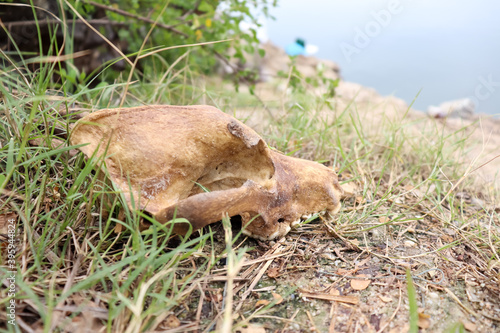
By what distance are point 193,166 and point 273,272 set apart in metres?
0.50

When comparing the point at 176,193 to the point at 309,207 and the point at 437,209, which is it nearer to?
the point at 309,207

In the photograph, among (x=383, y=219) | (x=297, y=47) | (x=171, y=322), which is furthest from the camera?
(x=297, y=47)

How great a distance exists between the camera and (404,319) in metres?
1.08

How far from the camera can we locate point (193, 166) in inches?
49.1

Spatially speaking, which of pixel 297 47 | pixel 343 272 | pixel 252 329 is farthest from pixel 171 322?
pixel 297 47

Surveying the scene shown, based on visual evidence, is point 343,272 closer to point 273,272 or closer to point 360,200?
point 273,272

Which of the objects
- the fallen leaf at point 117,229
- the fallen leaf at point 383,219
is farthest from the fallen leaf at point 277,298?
the fallen leaf at point 383,219

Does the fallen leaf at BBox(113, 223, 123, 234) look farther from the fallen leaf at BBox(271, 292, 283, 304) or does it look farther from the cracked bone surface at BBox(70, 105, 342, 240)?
the fallen leaf at BBox(271, 292, 283, 304)

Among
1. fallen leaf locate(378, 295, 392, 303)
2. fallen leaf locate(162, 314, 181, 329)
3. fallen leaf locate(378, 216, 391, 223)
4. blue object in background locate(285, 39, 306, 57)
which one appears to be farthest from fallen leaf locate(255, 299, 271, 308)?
blue object in background locate(285, 39, 306, 57)

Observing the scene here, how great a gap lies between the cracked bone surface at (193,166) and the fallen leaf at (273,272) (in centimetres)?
15

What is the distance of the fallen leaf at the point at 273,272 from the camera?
1.24m

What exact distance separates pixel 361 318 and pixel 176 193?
0.75 metres

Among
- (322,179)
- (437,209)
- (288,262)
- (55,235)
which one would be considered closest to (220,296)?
(288,262)

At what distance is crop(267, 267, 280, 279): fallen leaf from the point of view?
1240 mm
